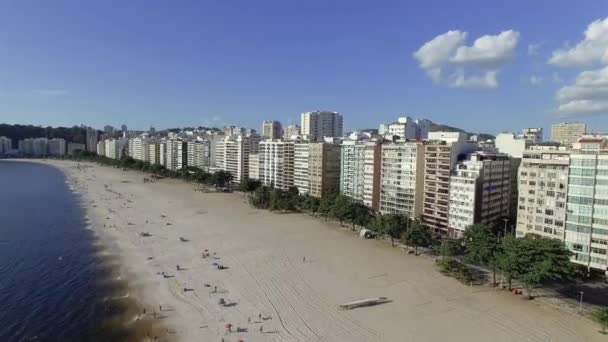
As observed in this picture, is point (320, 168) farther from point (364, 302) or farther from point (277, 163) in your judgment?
point (364, 302)

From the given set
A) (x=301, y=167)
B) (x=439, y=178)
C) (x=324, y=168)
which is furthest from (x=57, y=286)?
(x=301, y=167)

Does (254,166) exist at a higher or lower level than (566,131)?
lower

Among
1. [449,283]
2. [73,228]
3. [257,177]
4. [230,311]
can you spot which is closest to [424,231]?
[449,283]

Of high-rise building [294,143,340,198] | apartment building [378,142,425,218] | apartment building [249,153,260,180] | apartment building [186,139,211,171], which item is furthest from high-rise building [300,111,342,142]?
apartment building [378,142,425,218]

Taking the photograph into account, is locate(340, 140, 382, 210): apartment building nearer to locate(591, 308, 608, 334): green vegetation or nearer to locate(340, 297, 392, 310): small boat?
locate(340, 297, 392, 310): small boat

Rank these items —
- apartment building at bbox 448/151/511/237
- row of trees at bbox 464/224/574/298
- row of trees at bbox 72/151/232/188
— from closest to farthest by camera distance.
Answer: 1. row of trees at bbox 464/224/574/298
2. apartment building at bbox 448/151/511/237
3. row of trees at bbox 72/151/232/188

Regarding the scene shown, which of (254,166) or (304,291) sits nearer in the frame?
(304,291)
